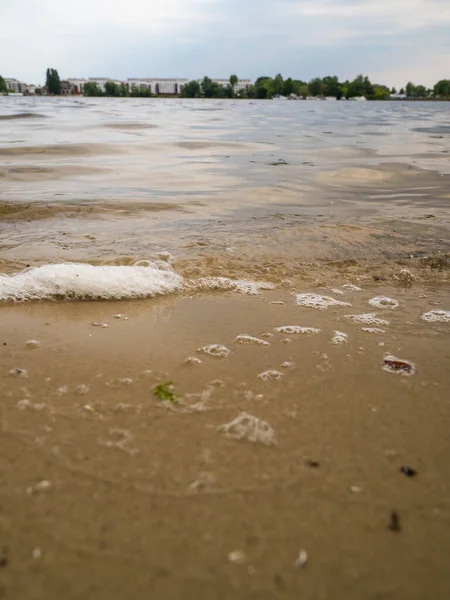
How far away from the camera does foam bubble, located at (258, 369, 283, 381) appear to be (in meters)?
1.89

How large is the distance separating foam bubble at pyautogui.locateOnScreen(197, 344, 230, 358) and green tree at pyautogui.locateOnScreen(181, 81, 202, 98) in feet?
457

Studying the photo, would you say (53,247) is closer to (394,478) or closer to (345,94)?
(394,478)

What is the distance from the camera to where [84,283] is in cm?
288

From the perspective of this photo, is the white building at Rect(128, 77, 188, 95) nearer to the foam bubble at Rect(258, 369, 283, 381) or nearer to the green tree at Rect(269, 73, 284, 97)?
the green tree at Rect(269, 73, 284, 97)

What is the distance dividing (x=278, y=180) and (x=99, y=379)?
6263 mm

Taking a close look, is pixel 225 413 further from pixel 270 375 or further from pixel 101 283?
pixel 101 283

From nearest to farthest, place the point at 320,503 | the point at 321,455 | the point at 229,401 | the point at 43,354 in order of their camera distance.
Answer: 1. the point at 320,503
2. the point at 321,455
3. the point at 229,401
4. the point at 43,354

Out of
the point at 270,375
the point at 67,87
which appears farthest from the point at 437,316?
the point at 67,87

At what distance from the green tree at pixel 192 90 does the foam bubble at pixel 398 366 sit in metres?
139

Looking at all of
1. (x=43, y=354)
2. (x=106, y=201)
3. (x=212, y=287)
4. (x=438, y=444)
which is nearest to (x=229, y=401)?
(x=438, y=444)

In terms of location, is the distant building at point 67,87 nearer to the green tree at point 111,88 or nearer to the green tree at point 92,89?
the green tree at point 92,89

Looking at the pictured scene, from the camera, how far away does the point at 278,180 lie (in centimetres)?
750

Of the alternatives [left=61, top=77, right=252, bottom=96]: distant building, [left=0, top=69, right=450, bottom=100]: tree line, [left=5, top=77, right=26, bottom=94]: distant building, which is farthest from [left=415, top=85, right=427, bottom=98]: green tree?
[left=5, top=77, right=26, bottom=94]: distant building

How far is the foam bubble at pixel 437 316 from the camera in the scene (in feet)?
8.29
